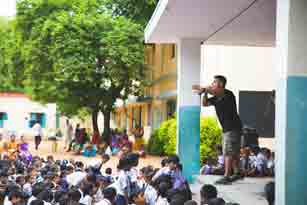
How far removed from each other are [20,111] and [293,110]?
3406 centimetres

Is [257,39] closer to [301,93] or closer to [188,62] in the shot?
[188,62]

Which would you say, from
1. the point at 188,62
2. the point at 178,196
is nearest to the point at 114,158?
the point at 188,62

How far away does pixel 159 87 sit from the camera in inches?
901

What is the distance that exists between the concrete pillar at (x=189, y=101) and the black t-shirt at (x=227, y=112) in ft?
9.32

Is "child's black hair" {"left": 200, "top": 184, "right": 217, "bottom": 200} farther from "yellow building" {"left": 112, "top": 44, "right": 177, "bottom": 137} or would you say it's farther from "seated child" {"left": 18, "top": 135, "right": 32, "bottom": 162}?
"yellow building" {"left": 112, "top": 44, "right": 177, "bottom": 137}

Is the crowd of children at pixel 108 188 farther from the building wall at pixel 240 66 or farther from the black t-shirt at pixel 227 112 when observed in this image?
the building wall at pixel 240 66

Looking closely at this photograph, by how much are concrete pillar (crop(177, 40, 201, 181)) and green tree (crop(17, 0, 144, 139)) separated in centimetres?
836

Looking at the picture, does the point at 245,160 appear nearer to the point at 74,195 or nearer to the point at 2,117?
the point at 74,195

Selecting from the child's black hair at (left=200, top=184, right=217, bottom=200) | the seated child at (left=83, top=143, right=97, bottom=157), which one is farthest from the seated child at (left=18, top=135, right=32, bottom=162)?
the child's black hair at (left=200, top=184, right=217, bottom=200)

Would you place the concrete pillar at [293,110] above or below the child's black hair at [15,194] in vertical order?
above

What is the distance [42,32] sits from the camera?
18828 millimetres

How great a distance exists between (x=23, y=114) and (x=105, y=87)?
18.7m

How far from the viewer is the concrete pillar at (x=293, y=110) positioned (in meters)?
4.25

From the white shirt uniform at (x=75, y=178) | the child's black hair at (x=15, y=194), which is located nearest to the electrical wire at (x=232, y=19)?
the white shirt uniform at (x=75, y=178)
